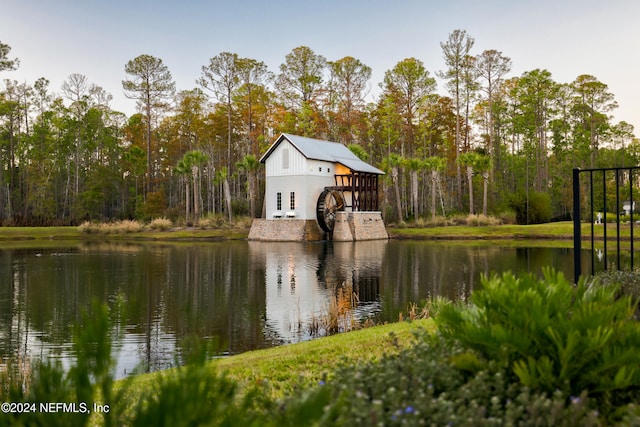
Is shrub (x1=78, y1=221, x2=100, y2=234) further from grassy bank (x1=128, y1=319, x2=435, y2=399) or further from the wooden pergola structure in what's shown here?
grassy bank (x1=128, y1=319, x2=435, y2=399)

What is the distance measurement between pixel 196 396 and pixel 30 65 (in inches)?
2635

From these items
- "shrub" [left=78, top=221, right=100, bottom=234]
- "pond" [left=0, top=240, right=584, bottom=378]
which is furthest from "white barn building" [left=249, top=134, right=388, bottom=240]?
"shrub" [left=78, top=221, right=100, bottom=234]

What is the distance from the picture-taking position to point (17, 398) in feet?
6.48

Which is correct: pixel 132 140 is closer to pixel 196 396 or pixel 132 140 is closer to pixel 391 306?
pixel 391 306

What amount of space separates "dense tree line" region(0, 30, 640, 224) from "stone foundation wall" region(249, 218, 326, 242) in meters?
6.24

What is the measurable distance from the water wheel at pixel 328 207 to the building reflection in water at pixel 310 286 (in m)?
15.8

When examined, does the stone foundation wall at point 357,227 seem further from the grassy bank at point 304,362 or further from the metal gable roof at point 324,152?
the grassy bank at point 304,362

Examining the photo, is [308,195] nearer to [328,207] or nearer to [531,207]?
[328,207]

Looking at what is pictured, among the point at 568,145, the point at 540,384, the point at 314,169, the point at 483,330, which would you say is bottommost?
the point at 540,384

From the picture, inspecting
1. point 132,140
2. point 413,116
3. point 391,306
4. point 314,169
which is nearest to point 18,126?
point 132,140

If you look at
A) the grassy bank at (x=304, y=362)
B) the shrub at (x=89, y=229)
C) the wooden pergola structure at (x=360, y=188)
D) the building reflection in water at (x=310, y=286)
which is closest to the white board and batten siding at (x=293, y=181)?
the wooden pergola structure at (x=360, y=188)

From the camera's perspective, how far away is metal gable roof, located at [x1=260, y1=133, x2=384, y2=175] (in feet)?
144

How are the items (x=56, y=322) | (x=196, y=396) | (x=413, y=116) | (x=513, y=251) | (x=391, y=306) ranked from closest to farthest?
(x=196, y=396), (x=56, y=322), (x=391, y=306), (x=513, y=251), (x=413, y=116)

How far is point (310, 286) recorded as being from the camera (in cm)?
1645
